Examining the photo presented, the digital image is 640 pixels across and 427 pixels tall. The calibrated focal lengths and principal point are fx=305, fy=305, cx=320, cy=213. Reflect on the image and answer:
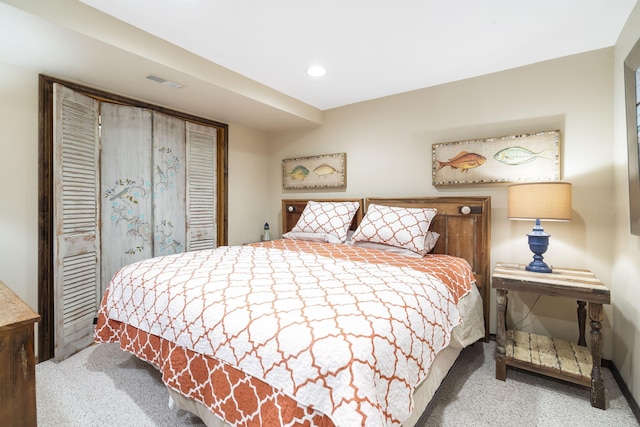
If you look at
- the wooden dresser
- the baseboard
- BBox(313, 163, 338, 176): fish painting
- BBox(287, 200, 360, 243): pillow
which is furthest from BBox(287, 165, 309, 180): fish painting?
the baseboard

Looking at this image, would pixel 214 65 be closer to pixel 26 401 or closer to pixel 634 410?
pixel 26 401

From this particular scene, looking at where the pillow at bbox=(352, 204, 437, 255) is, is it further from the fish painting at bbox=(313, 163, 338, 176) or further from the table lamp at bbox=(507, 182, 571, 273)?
the fish painting at bbox=(313, 163, 338, 176)

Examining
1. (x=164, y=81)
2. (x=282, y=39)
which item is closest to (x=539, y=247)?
(x=282, y=39)

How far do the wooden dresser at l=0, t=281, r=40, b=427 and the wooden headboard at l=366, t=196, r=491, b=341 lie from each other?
276 cm

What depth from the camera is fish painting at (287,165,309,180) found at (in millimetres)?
3908

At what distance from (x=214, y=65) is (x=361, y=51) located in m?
1.21

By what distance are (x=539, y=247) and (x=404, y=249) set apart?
3.10ft

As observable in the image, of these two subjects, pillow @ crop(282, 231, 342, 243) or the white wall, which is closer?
the white wall

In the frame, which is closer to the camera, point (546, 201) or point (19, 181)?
point (546, 201)

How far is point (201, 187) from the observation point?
350 cm

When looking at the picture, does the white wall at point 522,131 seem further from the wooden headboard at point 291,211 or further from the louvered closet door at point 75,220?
the louvered closet door at point 75,220

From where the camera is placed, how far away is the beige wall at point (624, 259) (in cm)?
178

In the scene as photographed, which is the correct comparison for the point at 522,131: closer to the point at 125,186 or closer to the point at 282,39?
the point at 282,39

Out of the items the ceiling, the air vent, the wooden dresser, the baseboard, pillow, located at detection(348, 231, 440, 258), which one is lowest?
the baseboard
